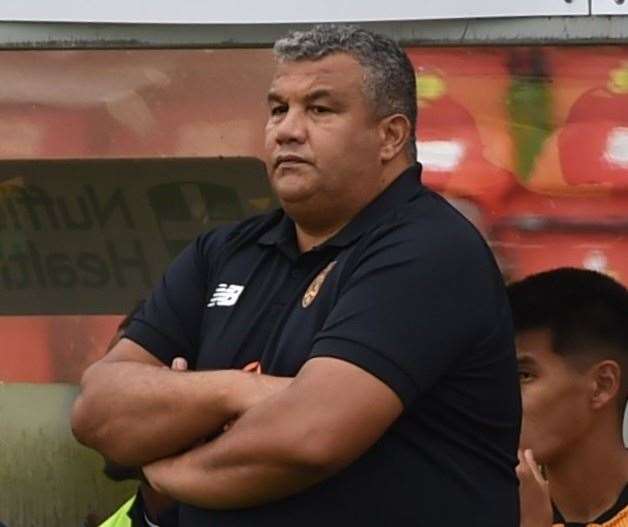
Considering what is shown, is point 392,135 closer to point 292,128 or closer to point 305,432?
point 292,128

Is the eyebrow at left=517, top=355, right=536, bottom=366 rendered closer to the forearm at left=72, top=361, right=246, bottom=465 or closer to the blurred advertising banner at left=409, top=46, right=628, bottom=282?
the blurred advertising banner at left=409, top=46, right=628, bottom=282

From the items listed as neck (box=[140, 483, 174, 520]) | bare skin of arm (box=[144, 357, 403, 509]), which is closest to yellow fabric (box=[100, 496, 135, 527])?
neck (box=[140, 483, 174, 520])

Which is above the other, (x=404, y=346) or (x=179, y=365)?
(x=404, y=346)

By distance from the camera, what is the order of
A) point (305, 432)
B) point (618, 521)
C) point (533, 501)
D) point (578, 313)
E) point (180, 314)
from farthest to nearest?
point (578, 313) → point (618, 521) → point (533, 501) → point (180, 314) → point (305, 432)

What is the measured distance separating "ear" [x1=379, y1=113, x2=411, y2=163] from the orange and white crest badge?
0.22 m

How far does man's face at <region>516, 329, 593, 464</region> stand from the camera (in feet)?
12.7

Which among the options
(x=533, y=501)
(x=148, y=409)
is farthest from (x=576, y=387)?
(x=148, y=409)

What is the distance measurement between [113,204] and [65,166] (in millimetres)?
145

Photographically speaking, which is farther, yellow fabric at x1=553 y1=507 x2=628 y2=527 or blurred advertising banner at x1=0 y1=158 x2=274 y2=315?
blurred advertising banner at x1=0 y1=158 x2=274 y2=315

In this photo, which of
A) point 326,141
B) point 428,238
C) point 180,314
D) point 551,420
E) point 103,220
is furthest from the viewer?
point 103,220

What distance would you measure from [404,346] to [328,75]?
0.53 meters

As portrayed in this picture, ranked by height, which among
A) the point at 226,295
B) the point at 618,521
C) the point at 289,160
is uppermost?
the point at 289,160

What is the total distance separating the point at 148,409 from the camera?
3102mm

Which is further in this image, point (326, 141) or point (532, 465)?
point (532, 465)
